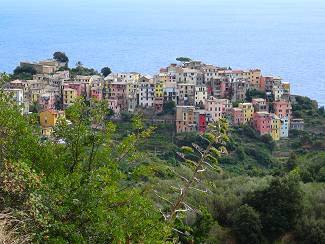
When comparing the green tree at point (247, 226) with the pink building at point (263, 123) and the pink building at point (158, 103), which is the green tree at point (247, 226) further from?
the pink building at point (158, 103)

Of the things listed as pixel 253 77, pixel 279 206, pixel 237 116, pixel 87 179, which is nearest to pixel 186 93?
pixel 237 116

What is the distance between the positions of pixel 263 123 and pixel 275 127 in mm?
628

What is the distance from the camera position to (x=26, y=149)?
17.7ft

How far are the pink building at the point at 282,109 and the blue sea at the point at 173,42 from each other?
449 inches

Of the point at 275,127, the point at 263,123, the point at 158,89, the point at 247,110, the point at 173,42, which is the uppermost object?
the point at 173,42

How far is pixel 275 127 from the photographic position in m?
30.2

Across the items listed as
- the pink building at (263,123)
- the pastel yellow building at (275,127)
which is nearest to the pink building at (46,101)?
the pink building at (263,123)

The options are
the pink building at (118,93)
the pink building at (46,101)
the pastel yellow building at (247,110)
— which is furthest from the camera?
the pink building at (118,93)

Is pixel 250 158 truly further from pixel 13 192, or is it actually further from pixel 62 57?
pixel 13 192

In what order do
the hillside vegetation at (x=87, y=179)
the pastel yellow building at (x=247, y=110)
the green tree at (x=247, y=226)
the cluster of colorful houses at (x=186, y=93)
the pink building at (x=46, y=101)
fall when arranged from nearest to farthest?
the hillside vegetation at (x=87, y=179) → the green tree at (x=247, y=226) → the pink building at (x=46, y=101) → the cluster of colorful houses at (x=186, y=93) → the pastel yellow building at (x=247, y=110)

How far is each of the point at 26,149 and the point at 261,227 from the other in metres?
6.56

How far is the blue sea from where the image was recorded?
56719mm

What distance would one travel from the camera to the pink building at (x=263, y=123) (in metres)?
29.9

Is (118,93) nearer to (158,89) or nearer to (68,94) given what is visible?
(158,89)
